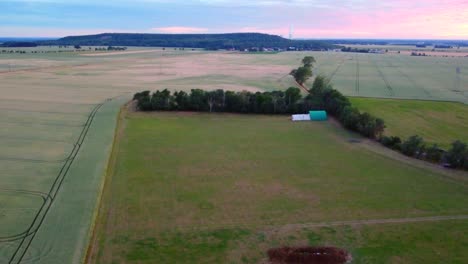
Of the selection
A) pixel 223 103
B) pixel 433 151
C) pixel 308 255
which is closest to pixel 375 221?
pixel 308 255

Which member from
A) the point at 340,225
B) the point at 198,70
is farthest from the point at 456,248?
the point at 198,70

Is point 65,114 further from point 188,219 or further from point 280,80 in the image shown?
point 280,80

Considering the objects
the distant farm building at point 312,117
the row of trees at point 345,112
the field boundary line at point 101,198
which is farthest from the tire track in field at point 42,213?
the row of trees at point 345,112

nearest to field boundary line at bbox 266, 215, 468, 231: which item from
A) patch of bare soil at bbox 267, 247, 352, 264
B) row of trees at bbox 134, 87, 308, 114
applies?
patch of bare soil at bbox 267, 247, 352, 264

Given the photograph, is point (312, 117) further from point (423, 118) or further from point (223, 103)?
point (423, 118)

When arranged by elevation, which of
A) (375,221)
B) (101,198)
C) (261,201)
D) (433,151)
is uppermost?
(433,151)

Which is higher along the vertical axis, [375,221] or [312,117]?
[312,117]

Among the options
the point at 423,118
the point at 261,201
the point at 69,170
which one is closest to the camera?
the point at 261,201
